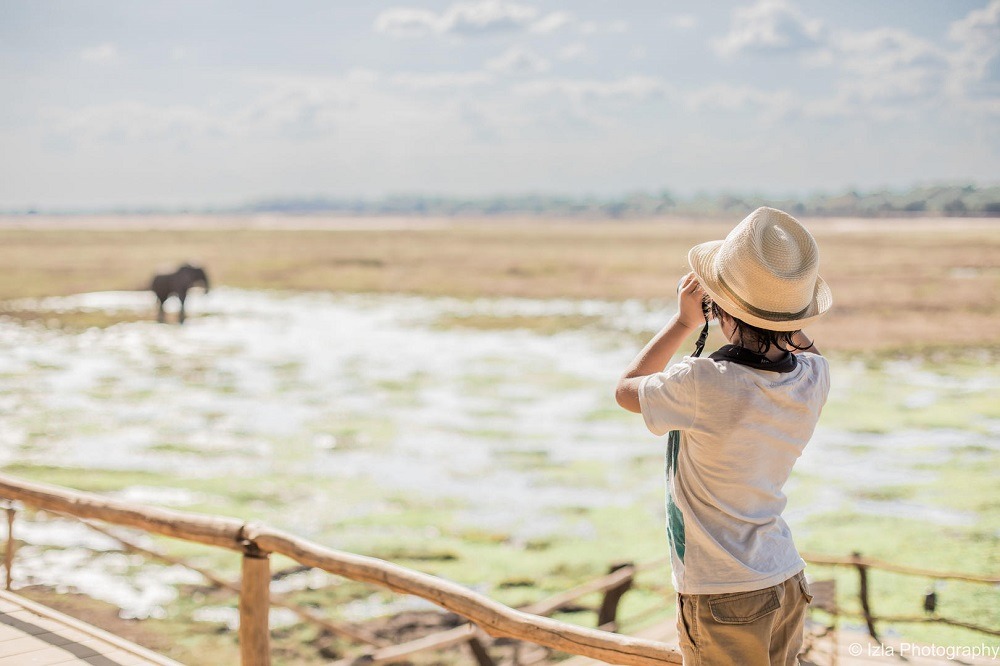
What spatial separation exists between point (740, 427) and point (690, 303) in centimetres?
29

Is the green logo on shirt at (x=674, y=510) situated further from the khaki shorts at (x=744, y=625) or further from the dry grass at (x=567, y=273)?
the dry grass at (x=567, y=273)

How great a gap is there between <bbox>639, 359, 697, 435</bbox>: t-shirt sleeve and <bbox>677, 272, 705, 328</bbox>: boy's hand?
0.42 feet

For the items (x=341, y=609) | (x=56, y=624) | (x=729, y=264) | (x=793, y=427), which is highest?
(x=729, y=264)

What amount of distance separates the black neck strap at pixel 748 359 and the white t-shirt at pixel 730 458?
0.01m

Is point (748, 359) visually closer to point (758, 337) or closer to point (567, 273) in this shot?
point (758, 337)

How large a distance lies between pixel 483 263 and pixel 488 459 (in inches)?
1282

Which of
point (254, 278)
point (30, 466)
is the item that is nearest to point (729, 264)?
point (30, 466)

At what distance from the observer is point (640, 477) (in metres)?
11.1

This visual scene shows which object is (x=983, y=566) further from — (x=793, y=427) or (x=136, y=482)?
(x=136, y=482)

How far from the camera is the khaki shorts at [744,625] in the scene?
1.88 metres

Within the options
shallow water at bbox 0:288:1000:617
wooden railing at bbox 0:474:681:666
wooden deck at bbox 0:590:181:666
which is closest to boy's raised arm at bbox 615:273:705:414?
wooden railing at bbox 0:474:681:666

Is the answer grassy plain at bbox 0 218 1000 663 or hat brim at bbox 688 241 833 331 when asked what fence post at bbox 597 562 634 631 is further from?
hat brim at bbox 688 241 833 331

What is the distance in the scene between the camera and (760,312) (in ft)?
6.01

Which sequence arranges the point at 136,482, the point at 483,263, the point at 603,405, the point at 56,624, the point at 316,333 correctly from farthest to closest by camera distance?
the point at 483,263 → the point at 316,333 → the point at 603,405 → the point at 136,482 → the point at 56,624
